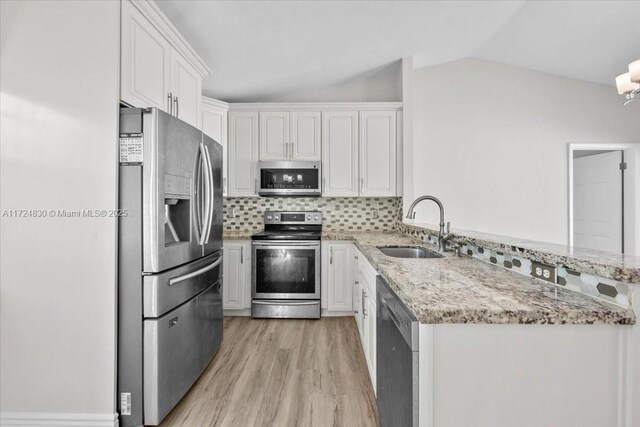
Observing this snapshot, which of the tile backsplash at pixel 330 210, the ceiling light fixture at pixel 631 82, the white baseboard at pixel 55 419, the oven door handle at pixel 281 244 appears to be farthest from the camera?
the tile backsplash at pixel 330 210

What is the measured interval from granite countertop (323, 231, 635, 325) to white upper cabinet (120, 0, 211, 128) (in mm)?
1677

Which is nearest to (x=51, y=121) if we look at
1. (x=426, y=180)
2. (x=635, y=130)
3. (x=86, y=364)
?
(x=86, y=364)

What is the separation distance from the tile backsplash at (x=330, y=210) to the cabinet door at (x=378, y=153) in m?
0.30

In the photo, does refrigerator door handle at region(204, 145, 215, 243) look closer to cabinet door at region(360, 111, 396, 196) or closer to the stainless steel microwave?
the stainless steel microwave

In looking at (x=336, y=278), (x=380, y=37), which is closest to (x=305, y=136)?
(x=380, y=37)

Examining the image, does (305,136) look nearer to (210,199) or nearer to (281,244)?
(281,244)

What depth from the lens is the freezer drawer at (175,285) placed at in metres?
1.63

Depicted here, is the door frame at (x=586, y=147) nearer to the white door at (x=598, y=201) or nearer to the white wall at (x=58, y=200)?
the white door at (x=598, y=201)

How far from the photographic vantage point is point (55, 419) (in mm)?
1622

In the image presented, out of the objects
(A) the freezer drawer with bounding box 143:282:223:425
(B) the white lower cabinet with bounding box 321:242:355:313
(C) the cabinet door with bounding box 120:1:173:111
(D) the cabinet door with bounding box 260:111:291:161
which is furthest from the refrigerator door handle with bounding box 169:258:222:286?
(D) the cabinet door with bounding box 260:111:291:161

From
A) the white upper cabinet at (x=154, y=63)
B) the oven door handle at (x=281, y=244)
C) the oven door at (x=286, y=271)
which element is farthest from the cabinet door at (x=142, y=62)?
the oven door at (x=286, y=271)

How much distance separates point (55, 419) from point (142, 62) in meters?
1.97

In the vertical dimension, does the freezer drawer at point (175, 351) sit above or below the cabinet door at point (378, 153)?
below

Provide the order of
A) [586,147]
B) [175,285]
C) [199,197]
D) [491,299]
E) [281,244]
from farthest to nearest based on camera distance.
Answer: [586,147]
[281,244]
[199,197]
[175,285]
[491,299]
